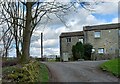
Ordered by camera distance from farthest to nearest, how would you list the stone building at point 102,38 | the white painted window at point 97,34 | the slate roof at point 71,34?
the slate roof at point 71,34 → the white painted window at point 97,34 → the stone building at point 102,38

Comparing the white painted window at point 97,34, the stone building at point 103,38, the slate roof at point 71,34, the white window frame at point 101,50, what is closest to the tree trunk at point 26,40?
the stone building at point 103,38

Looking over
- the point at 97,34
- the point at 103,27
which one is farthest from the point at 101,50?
the point at 103,27

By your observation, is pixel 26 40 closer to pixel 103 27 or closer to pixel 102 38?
pixel 102 38

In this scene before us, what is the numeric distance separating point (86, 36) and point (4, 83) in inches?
1637

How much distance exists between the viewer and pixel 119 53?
4609cm

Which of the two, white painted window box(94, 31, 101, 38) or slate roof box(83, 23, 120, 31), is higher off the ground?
slate roof box(83, 23, 120, 31)

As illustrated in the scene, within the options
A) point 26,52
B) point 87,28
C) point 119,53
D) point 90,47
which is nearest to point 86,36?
point 87,28

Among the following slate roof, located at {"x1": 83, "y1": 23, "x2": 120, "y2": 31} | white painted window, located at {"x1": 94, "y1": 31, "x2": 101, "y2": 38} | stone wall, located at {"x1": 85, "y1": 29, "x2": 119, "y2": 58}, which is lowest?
stone wall, located at {"x1": 85, "y1": 29, "x2": 119, "y2": 58}

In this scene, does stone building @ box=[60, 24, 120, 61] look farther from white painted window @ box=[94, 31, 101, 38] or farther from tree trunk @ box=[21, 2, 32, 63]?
tree trunk @ box=[21, 2, 32, 63]

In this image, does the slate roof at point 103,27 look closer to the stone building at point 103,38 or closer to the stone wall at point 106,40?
Result: the stone building at point 103,38

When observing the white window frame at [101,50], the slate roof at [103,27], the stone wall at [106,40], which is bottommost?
the white window frame at [101,50]

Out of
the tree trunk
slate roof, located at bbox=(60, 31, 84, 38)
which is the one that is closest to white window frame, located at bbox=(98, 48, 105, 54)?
slate roof, located at bbox=(60, 31, 84, 38)

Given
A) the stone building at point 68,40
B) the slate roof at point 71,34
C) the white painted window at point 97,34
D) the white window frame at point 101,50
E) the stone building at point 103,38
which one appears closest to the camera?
the stone building at point 103,38

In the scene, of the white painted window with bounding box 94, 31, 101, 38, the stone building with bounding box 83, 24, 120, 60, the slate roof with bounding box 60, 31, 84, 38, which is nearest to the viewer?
the stone building with bounding box 83, 24, 120, 60
